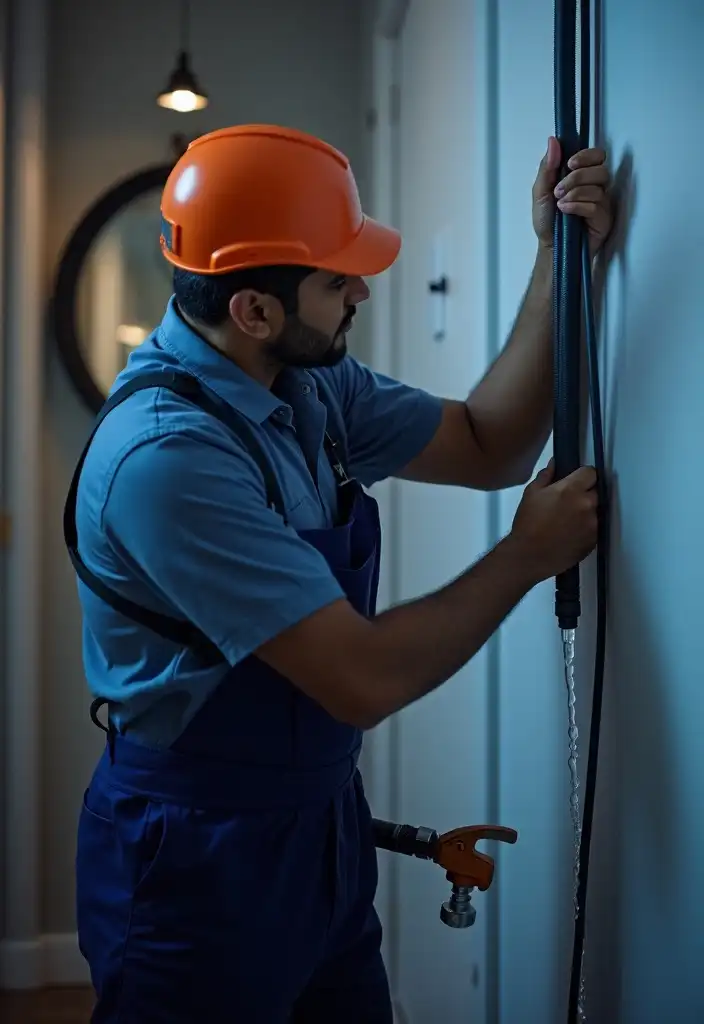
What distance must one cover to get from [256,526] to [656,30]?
21.2 inches

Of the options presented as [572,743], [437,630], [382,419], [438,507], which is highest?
[382,419]

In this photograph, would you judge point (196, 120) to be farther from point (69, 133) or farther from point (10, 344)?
point (10, 344)

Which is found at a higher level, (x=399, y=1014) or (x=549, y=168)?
(x=549, y=168)

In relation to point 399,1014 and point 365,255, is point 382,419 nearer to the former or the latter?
point 365,255

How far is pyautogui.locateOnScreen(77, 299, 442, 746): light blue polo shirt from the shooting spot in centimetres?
90

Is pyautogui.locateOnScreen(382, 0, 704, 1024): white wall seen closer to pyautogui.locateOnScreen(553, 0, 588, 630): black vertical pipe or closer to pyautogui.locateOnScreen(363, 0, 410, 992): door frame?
pyautogui.locateOnScreen(553, 0, 588, 630): black vertical pipe

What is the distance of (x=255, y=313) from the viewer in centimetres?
106

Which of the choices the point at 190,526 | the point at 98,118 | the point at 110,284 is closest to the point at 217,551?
the point at 190,526

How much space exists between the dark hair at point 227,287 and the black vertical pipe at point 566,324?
27 centimetres

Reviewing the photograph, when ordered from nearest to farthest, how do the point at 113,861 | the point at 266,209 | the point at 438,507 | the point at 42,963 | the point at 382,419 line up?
the point at 266,209, the point at 113,861, the point at 382,419, the point at 438,507, the point at 42,963

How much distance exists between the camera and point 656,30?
82cm

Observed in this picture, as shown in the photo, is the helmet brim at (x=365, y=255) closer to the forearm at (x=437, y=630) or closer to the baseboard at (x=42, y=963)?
the forearm at (x=437, y=630)

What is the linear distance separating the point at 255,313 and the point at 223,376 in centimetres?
8

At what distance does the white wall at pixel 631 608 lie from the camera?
0.78 m
